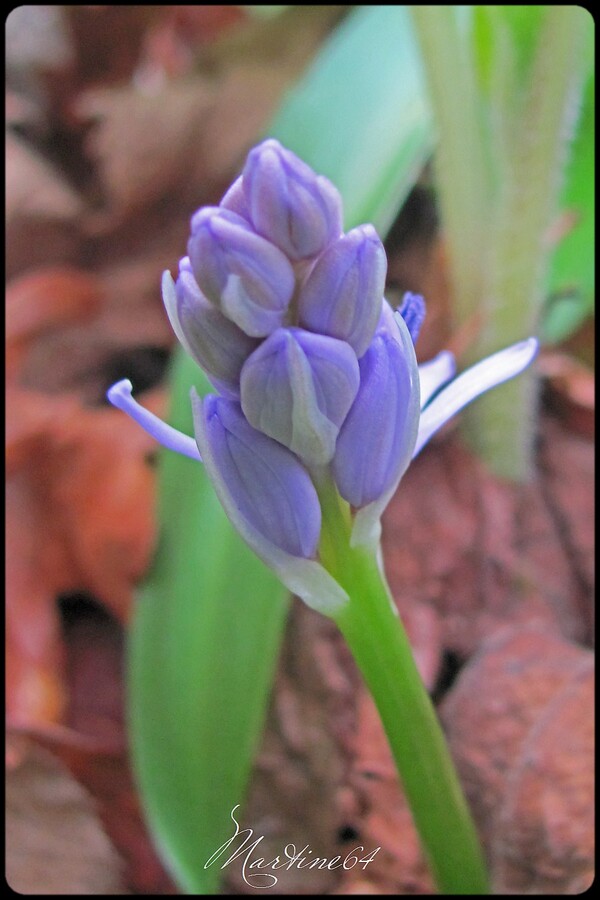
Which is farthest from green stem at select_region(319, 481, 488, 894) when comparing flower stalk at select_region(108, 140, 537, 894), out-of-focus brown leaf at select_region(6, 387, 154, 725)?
out-of-focus brown leaf at select_region(6, 387, 154, 725)

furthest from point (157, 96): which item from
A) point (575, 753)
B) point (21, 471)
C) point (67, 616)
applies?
point (575, 753)

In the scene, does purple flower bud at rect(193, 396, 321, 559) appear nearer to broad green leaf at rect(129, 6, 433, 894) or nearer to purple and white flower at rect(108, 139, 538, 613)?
purple and white flower at rect(108, 139, 538, 613)

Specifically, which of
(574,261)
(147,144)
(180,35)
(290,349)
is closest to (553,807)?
(290,349)

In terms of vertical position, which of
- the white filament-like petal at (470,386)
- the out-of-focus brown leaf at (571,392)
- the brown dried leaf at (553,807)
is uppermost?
the white filament-like petal at (470,386)

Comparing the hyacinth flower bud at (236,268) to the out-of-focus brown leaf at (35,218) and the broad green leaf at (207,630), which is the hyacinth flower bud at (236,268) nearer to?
the broad green leaf at (207,630)
